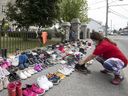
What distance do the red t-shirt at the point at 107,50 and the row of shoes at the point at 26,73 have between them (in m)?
1.71

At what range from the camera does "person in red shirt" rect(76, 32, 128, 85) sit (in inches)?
336

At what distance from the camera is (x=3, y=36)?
1366 cm

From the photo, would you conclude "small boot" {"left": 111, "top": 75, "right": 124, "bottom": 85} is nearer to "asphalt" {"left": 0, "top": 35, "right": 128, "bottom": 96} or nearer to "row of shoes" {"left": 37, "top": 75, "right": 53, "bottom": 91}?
"asphalt" {"left": 0, "top": 35, "right": 128, "bottom": 96}

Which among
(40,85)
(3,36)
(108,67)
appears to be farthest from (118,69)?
(3,36)

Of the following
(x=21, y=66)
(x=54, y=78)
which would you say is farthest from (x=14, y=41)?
(x=54, y=78)

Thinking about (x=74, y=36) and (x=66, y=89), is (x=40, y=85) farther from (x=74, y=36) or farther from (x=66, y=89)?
(x=74, y=36)

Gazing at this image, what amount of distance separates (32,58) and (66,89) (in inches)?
113

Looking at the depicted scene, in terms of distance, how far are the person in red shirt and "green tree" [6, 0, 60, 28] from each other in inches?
635

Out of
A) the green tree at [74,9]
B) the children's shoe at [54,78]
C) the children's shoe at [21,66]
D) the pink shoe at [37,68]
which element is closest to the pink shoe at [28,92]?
the children's shoe at [54,78]

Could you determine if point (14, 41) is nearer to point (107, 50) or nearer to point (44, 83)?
point (107, 50)

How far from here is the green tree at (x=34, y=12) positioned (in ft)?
81.8

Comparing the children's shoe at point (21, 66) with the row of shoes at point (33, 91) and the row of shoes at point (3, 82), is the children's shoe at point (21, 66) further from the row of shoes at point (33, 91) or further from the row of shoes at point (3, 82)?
the row of shoes at point (33, 91)

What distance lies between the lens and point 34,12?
2522 centimetres

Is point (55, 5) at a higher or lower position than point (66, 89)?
higher
